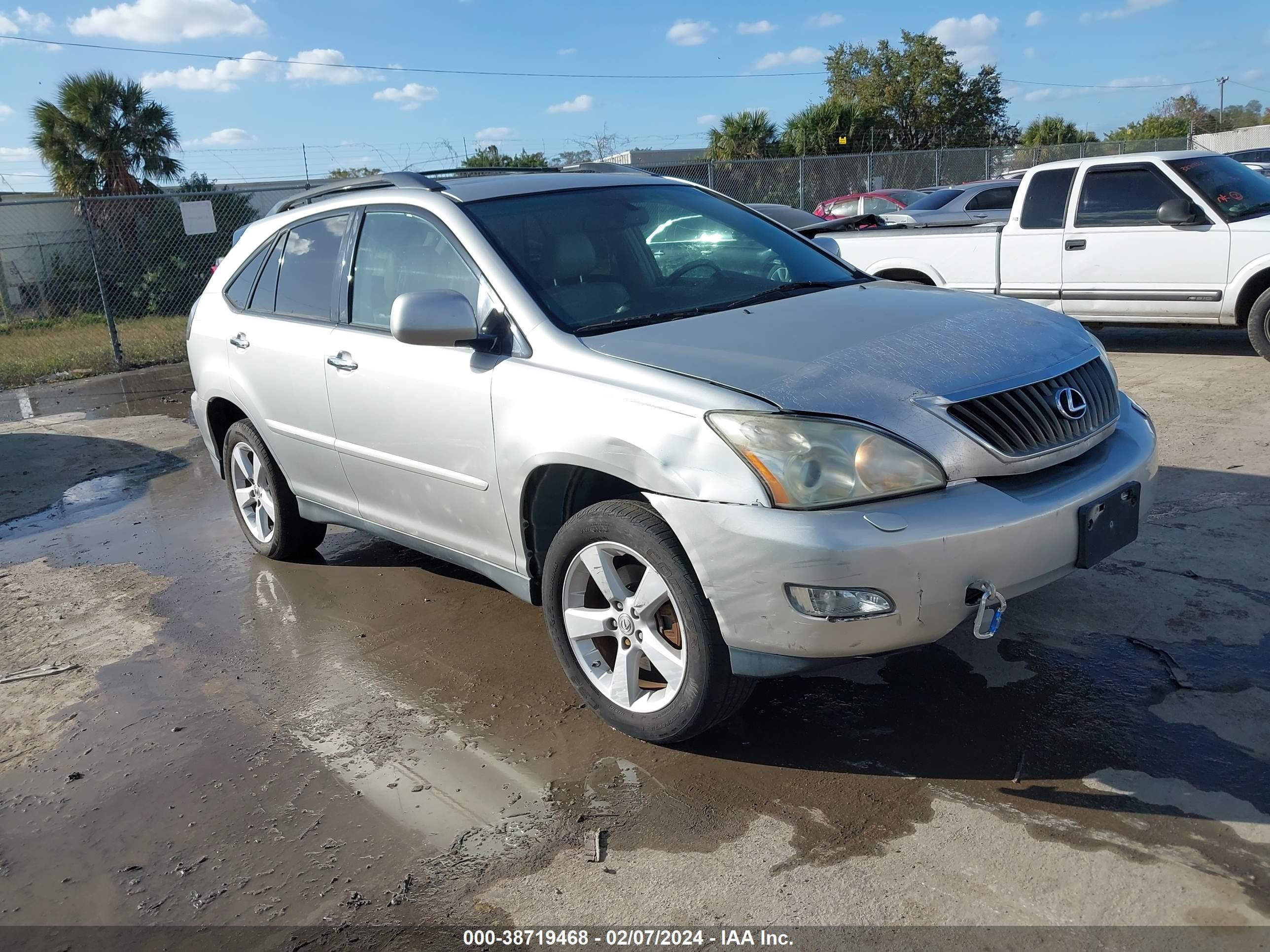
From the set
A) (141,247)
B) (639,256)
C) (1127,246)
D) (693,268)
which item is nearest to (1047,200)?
(1127,246)

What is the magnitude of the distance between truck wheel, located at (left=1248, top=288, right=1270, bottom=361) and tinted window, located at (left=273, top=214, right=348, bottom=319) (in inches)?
273

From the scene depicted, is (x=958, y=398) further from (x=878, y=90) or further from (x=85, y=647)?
(x=878, y=90)

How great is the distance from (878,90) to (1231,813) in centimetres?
4759

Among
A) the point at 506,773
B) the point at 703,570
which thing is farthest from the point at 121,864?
the point at 703,570

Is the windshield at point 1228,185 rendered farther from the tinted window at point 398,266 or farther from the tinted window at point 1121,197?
the tinted window at point 398,266

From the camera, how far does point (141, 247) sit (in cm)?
1761

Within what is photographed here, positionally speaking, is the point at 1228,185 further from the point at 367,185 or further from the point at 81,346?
the point at 81,346

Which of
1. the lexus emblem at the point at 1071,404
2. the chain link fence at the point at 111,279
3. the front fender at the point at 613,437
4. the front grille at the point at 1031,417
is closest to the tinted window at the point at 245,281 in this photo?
the front fender at the point at 613,437

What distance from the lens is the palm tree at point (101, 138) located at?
22.6 m

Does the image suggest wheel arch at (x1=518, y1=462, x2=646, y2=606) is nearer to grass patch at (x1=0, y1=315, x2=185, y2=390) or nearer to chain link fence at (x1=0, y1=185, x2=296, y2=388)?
chain link fence at (x1=0, y1=185, x2=296, y2=388)

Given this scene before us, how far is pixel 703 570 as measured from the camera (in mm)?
2961

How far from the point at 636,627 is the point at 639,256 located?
5.14 feet

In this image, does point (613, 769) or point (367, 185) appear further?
point (367, 185)

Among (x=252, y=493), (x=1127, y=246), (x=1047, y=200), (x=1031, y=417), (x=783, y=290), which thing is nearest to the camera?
(x=1031, y=417)
